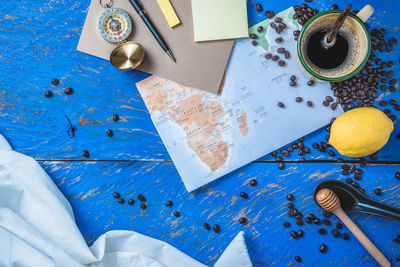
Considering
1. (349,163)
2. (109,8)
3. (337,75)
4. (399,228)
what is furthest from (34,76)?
(399,228)

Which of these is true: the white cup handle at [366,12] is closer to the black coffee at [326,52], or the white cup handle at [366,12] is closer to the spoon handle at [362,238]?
the black coffee at [326,52]

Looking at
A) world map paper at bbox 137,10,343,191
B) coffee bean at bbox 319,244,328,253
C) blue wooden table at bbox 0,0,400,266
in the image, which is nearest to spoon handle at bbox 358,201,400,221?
blue wooden table at bbox 0,0,400,266

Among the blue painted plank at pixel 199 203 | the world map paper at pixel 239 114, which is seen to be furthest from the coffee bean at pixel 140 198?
the world map paper at pixel 239 114

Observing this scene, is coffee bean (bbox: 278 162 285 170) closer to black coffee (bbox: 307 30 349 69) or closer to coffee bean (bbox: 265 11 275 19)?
black coffee (bbox: 307 30 349 69)

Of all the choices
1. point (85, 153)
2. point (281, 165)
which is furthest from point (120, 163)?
point (281, 165)

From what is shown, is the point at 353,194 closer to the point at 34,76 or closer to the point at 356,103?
the point at 356,103

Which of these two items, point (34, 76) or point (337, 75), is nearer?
point (337, 75)

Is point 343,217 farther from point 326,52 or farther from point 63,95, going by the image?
point 63,95

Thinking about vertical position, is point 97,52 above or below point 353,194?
above
